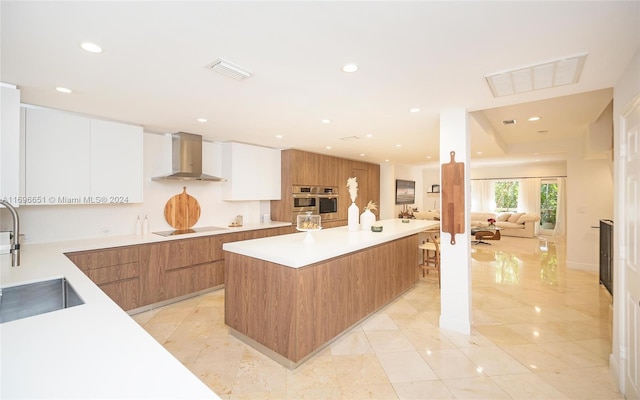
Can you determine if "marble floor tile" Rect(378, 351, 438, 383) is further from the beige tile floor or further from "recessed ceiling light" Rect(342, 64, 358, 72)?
"recessed ceiling light" Rect(342, 64, 358, 72)

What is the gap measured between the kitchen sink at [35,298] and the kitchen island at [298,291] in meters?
1.22

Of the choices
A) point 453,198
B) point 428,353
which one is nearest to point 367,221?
point 453,198

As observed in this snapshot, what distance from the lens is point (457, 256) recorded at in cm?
294

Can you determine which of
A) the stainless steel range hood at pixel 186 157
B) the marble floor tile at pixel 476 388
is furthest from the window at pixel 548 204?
the stainless steel range hood at pixel 186 157

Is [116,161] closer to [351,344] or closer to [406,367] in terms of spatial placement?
[351,344]

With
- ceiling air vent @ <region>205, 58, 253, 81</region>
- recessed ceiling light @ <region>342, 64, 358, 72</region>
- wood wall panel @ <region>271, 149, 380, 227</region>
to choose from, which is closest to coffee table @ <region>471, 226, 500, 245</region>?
wood wall panel @ <region>271, 149, 380, 227</region>

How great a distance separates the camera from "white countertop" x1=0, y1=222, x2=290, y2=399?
76 centimetres

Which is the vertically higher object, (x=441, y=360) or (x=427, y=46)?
(x=427, y=46)

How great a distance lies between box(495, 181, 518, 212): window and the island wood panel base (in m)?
9.11

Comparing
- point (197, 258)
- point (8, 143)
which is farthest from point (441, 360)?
point (8, 143)

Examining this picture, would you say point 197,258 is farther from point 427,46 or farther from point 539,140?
point 539,140

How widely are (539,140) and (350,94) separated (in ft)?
16.3

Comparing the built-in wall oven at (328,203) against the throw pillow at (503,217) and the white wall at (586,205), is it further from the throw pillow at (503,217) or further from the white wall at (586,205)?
the throw pillow at (503,217)

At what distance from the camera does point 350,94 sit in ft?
8.18
